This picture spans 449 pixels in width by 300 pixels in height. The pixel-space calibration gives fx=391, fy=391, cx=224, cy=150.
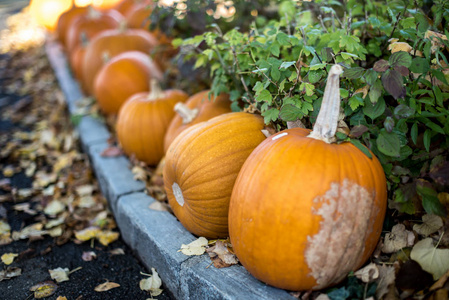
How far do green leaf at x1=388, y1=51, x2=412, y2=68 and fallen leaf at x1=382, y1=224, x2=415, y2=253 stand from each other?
2.45 ft

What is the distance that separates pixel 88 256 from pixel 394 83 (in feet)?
6.62

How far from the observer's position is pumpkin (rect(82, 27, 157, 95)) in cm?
467

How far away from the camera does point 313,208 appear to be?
1.52 metres

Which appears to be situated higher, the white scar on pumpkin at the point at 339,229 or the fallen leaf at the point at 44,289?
the white scar on pumpkin at the point at 339,229

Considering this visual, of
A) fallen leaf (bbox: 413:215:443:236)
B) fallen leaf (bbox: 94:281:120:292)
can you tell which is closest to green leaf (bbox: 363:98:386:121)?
fallen leaf (bbox: 413:215:443:236)

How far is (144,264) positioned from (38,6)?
8.62 metres

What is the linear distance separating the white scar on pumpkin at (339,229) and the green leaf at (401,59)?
0.53m

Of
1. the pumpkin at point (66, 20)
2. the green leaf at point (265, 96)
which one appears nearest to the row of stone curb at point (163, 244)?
the green leaf at point (265, 96)

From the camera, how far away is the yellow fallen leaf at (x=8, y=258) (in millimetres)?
2395

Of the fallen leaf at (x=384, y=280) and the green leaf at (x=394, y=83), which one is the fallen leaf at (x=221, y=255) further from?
the green leaf at (x=394, y=83)

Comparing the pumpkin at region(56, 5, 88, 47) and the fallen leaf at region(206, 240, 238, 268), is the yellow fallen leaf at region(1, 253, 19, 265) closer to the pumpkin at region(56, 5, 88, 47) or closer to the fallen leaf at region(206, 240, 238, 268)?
the fallen leaf at region(206, 240, 238, 268)

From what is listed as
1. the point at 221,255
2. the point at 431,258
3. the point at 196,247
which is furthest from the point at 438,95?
the point at 196,247

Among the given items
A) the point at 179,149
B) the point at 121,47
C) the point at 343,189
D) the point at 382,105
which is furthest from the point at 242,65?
the point at 121,47

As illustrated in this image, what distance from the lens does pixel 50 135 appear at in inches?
175
